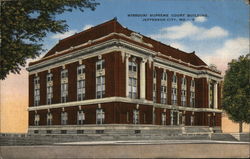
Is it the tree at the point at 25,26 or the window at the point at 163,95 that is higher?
the tree at the point at 25,26

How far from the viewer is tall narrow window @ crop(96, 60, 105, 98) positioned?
1805 cm

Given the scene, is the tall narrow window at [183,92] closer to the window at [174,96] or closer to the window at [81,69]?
the window at [174,96]

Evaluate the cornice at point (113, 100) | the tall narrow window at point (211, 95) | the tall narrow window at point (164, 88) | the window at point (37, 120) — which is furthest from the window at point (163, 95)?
the window at point (37, 120)

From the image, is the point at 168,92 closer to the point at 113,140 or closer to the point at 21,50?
the point at 113,140

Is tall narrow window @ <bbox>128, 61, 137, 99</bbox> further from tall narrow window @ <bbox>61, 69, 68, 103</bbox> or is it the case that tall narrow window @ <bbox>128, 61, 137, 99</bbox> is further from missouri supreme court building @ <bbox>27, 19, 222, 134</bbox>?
tall narrow window @ <bbox>61, 69, 68, 103</bbox>

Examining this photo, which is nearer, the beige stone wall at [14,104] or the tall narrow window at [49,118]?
the beige stone wall at [14,104]

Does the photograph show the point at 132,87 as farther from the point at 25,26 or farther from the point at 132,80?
the point at 25,26

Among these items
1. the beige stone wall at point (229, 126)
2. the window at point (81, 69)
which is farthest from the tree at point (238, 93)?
the window at point (81, 69)

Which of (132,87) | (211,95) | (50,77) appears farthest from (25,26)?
(211,95)

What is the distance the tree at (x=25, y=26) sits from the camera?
53.7 feet

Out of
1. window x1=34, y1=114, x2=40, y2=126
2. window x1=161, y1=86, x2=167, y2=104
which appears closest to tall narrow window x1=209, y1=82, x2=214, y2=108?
window x1=161, y1=86, x2=167, y2=104

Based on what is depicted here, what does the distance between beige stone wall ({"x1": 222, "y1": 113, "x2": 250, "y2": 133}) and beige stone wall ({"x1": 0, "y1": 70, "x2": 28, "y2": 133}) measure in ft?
33.0

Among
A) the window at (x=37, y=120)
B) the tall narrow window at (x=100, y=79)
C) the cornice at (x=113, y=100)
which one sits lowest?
the window at (x=37, y=120)

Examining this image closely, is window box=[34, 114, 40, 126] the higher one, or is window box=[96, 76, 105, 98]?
window box=[96, 76, 105, 98]
